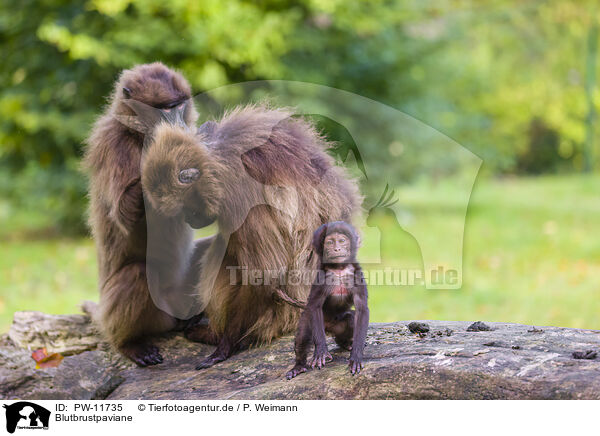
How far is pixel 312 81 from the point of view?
1078 centimetres

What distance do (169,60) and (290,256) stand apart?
6.70 metres

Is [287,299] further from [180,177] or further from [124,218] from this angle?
[124,218]

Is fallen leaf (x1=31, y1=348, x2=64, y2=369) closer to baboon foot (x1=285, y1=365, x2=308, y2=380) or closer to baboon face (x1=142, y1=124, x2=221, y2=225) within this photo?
baboon face (x1=142, y1=124, x2=221, y2=225)

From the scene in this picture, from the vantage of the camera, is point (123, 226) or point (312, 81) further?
point (312, 81)

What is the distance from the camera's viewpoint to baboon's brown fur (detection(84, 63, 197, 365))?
5.04 metres

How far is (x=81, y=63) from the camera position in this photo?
36.7ft

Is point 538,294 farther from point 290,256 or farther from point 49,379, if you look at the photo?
point 49,379

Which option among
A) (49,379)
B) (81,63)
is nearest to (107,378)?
(49,379)

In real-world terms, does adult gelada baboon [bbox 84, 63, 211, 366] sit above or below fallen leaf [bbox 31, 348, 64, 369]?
above

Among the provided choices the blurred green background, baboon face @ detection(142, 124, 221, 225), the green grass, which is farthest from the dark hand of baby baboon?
the blurred green background

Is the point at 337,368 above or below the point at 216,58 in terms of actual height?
below
